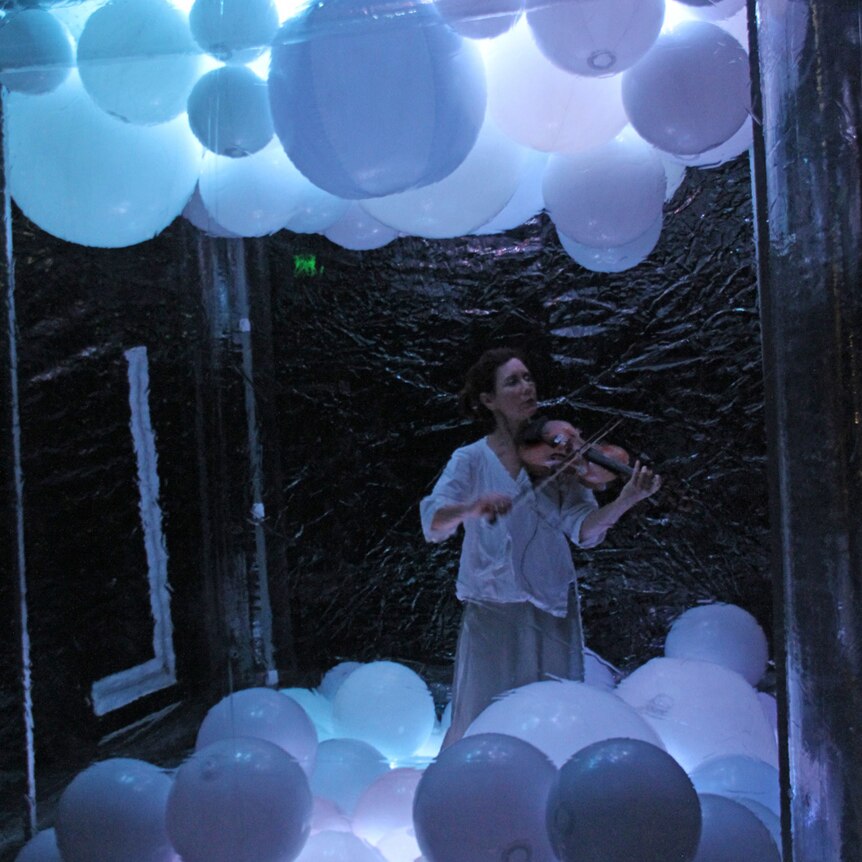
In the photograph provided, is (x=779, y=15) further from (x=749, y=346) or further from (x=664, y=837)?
(x=664, y=837)

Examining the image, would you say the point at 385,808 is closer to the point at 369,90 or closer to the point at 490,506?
the point at 490,506

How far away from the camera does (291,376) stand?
2.14m

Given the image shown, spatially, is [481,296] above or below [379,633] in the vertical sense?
above

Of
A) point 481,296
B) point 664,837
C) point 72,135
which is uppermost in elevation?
point 72,135

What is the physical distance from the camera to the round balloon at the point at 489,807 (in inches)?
46.8

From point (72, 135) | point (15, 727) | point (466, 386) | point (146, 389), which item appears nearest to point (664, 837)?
point (466, 386)

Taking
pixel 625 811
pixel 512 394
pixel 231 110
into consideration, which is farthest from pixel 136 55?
pixel 625 811

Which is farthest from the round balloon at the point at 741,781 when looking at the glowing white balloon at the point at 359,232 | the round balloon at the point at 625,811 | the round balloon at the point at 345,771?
the glowing white balloon at the point at 359,232

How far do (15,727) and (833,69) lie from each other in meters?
1.83

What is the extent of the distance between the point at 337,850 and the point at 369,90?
4.05 ft

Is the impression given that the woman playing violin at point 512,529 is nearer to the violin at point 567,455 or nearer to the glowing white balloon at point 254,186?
the violin at point 567,455

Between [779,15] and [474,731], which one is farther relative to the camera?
[474,731]

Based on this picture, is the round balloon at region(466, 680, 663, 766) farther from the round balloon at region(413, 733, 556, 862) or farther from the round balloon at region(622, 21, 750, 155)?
the round balloon at region(622, 21, 750, 155)

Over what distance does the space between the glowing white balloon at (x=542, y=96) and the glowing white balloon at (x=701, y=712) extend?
104cm
